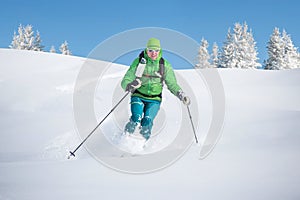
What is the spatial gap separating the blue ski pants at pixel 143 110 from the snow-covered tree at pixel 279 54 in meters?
32.7

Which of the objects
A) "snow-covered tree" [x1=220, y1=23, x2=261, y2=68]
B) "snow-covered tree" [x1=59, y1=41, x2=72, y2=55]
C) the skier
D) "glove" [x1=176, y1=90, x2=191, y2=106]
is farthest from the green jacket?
"snow-covered tree" [x1=59, y1=41, x2=72, y2=55]

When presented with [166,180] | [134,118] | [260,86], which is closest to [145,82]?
[134,118]

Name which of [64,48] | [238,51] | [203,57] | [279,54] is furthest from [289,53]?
[64,48]

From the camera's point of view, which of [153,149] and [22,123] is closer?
[153,149]

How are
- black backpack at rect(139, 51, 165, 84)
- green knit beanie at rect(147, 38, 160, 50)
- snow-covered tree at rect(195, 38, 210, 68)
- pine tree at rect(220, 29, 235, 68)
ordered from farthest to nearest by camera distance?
1. snow-covered tree at rect(195, 38, 210, 68)
2. pine tree at rect(220, 29, 235, 68)
3. black backpack at rect(139, 51, 165, 84)
4. green knit beanie at rect(147, 38, 160, 50)

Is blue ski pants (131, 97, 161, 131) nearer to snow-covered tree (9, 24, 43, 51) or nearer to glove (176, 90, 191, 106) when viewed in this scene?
glove (176, 90, 191, 106)

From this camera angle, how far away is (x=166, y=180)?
3562mm

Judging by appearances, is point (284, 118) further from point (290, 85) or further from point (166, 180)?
point (290, 85)

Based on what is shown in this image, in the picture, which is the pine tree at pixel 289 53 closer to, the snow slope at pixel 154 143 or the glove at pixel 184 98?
the snow slope at pixel 154 143

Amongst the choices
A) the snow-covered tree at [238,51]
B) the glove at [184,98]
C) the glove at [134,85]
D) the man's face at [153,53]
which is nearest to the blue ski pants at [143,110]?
A: the glove at [134,85]

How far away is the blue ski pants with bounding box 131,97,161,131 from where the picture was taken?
586 centimetres

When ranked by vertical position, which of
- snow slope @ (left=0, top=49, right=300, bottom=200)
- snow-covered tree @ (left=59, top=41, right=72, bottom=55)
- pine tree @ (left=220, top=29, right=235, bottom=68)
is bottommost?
snow slope @ (left=0, top=49, right=300, bottom=200)

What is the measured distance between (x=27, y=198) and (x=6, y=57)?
1443 cm

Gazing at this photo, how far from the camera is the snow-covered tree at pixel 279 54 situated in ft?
115
